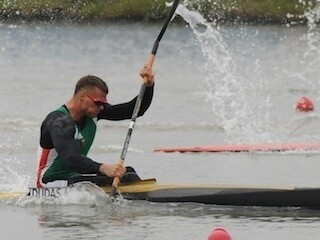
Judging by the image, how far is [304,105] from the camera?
2419 centimetres

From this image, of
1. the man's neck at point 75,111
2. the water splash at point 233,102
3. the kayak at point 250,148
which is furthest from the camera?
the water splash at point 233,102

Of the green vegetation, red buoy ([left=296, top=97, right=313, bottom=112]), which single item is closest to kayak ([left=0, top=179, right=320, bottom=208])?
red buoy ([left=296, top=97, right=313, bottom=112])

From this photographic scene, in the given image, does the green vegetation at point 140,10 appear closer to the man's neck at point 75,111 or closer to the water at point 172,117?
the water at point 172,117

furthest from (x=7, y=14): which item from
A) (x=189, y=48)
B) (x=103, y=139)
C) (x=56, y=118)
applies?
(x=56, y=118)

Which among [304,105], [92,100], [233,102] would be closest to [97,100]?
[92,100]

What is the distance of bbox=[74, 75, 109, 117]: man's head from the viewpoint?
13.3 metres

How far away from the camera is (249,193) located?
13.1 meters

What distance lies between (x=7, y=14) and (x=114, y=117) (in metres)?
30.5

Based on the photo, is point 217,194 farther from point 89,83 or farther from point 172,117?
point 172,117

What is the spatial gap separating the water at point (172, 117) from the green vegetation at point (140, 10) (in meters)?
0.49

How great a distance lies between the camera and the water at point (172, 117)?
501 inches

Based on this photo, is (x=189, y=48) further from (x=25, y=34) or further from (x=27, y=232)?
(x=27, y=232)

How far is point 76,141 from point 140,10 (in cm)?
3250

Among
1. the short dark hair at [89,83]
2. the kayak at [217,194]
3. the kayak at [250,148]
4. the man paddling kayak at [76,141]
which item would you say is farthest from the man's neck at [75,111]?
the kayak at [250,148]
